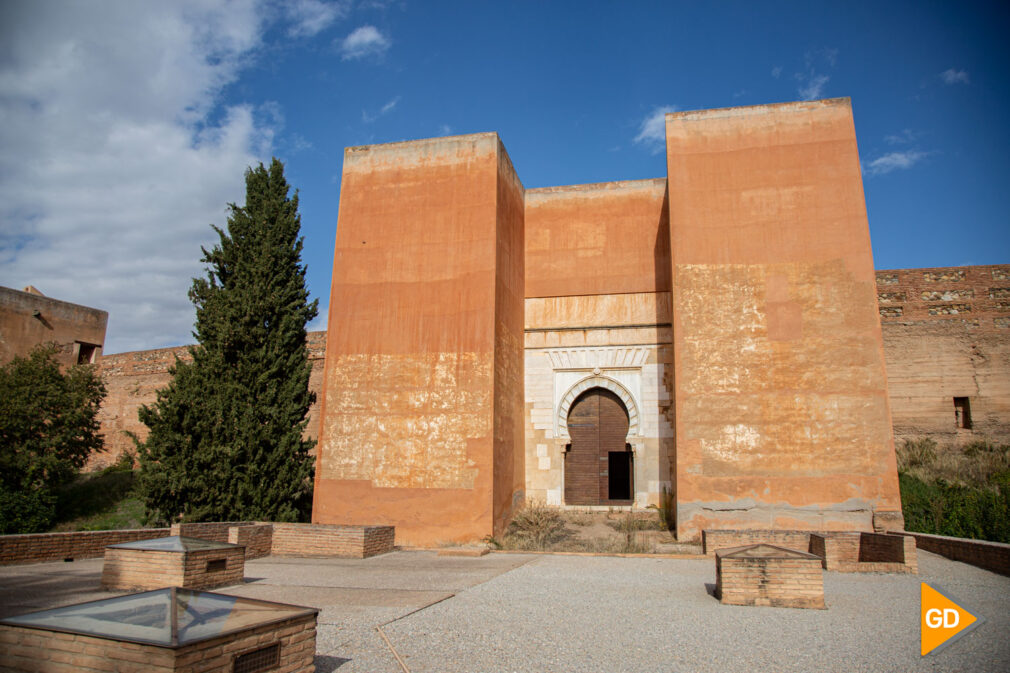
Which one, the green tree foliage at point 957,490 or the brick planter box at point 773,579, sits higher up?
the green tree foliage at point 957,490

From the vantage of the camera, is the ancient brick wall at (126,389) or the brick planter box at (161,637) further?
the ancient brick wall at (126,389)

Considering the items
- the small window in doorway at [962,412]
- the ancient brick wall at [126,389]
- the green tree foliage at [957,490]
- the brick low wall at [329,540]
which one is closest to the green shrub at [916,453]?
the green tree foliage at [957,490]

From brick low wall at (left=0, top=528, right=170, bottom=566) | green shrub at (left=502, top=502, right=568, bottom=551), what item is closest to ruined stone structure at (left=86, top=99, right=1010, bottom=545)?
green shrub at (left=502, top=502, right=568, bottom=551)

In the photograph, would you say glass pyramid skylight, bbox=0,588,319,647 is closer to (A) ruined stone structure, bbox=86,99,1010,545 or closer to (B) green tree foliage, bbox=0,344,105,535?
(A) ruined stone structure, bbox=86,99,1010,545

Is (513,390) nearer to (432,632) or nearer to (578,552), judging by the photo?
(578,552)

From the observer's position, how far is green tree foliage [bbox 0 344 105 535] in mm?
14453

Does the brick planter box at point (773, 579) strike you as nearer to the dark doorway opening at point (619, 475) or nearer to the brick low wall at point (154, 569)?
the brick low wall at point (154, 569)

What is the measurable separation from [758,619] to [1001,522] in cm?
687

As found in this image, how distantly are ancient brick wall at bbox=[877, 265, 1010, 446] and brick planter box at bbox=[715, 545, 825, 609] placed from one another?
41.4 feet

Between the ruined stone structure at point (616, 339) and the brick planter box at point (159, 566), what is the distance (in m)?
4.96

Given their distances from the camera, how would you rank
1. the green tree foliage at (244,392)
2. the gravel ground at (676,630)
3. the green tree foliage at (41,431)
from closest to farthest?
the gravel ground at (676,630), the green tree foliage at (244,392), the green tree foliage at (41,431)

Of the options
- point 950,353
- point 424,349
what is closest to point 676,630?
point 424,349

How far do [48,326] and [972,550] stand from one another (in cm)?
2429

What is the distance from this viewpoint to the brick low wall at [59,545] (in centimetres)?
810
